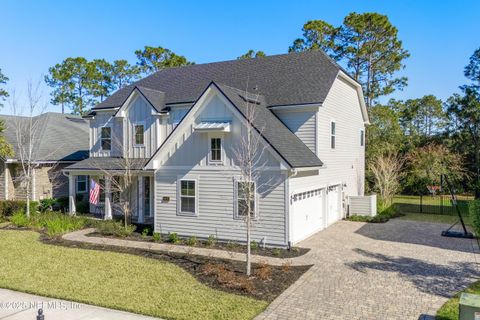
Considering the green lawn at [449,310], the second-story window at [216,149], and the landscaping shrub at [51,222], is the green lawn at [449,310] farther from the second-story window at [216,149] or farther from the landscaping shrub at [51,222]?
the landscaping shrub at [51,222]

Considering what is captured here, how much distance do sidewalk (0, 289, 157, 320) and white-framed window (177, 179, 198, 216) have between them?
7135mm

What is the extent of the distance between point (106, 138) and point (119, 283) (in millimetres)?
13640

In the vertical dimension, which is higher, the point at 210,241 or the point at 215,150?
the point at 215,150

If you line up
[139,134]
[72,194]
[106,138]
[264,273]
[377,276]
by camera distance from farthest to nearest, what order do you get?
[106,138], [72,194], [139,134], [377,276], [264,273]

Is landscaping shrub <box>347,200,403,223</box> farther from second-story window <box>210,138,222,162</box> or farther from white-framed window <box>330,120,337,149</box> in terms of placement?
second-story window <box>210,138,222,162</box>

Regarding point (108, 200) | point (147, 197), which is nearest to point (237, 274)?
point (147, 197)

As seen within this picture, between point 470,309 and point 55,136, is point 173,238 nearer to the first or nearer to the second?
point 470,309

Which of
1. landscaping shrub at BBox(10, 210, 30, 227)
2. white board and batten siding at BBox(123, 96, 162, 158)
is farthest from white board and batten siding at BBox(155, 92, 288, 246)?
landscaping shrub at BBox(10, 210, 30, 227)

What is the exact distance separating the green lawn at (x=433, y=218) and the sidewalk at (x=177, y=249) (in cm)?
1166

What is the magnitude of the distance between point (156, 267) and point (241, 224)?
4.08 meters

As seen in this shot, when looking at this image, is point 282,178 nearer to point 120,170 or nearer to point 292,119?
point 292,119

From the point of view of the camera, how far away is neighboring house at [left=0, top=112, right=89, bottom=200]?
75.1 feet

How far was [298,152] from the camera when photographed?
14.9 meters

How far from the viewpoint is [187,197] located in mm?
15047
